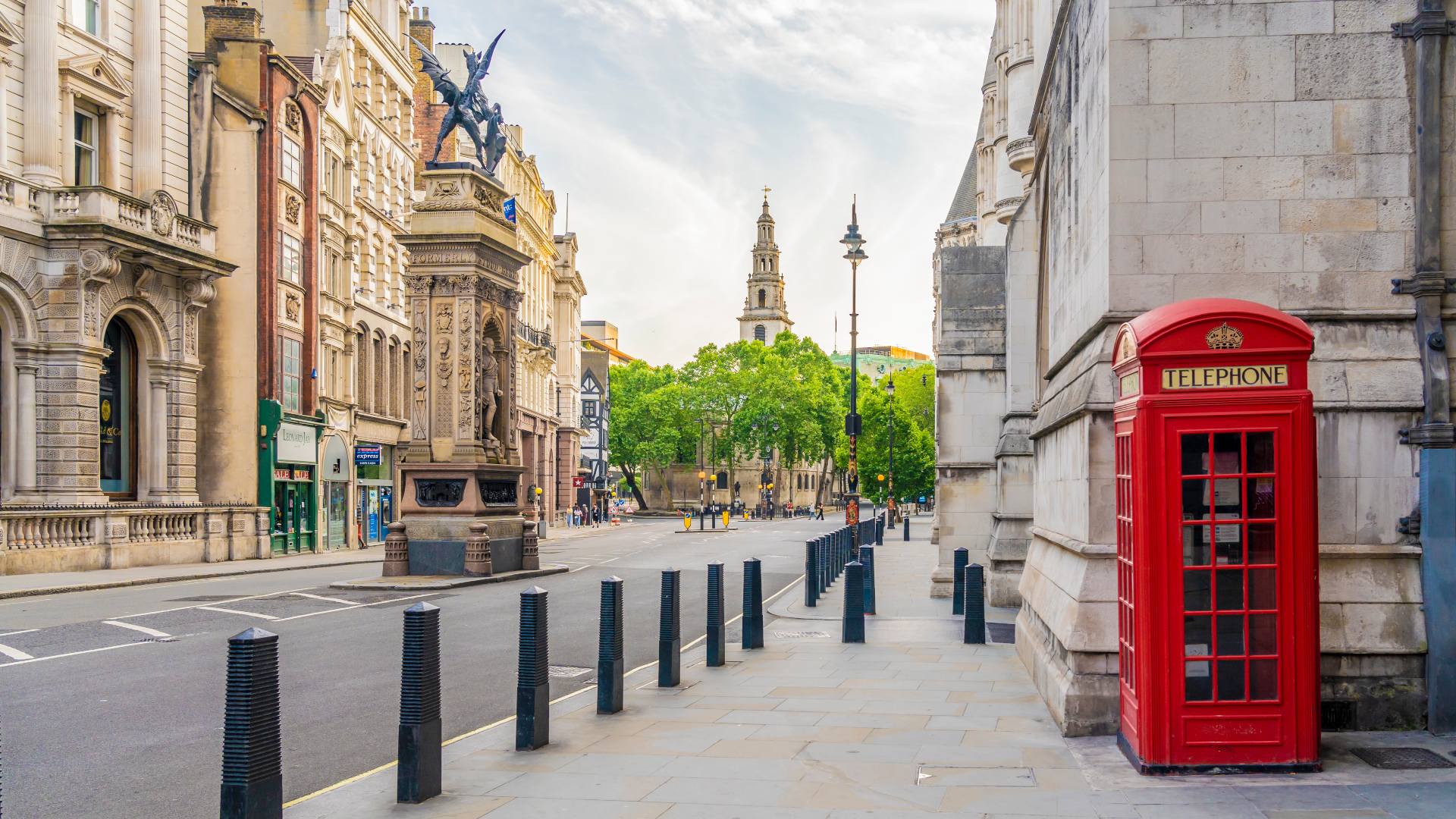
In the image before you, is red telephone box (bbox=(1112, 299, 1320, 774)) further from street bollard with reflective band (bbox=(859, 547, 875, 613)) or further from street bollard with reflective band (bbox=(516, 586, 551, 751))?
street bollard with reflective band (bbox=(859, 547, 875, 613))

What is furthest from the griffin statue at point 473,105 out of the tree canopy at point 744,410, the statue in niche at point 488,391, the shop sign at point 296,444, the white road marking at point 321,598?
the tree canopy at point 744,410

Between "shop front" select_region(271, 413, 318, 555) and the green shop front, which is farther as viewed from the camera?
"shop front" select_region(271, 413, 318, 555)

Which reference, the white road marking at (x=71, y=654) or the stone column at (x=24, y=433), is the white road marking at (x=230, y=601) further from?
the stone column at (x=24, y=433)

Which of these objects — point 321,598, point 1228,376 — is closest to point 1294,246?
point 1228,376

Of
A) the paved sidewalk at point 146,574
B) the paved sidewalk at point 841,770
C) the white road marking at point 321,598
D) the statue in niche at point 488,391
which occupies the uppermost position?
the statue in niche at point 488,391

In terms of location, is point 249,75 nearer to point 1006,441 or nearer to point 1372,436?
point 1006,441

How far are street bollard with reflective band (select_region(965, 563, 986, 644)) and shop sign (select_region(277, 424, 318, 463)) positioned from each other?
1069 inches

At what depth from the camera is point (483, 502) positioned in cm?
2483

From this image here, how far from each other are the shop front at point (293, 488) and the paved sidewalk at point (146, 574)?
1.46 metres

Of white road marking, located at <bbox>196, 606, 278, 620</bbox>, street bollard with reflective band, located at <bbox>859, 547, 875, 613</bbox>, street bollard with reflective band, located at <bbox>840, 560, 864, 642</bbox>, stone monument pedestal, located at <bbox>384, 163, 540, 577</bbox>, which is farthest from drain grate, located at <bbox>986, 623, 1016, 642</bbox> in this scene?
stone monument pedestal, located at <bbox>384, 163, 540, 577</bbox>

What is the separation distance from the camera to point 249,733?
5391 millimetres

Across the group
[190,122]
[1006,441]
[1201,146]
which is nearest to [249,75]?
[190,122]

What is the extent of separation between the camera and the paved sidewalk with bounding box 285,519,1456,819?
21.6ft

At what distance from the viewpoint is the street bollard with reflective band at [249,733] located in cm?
536
